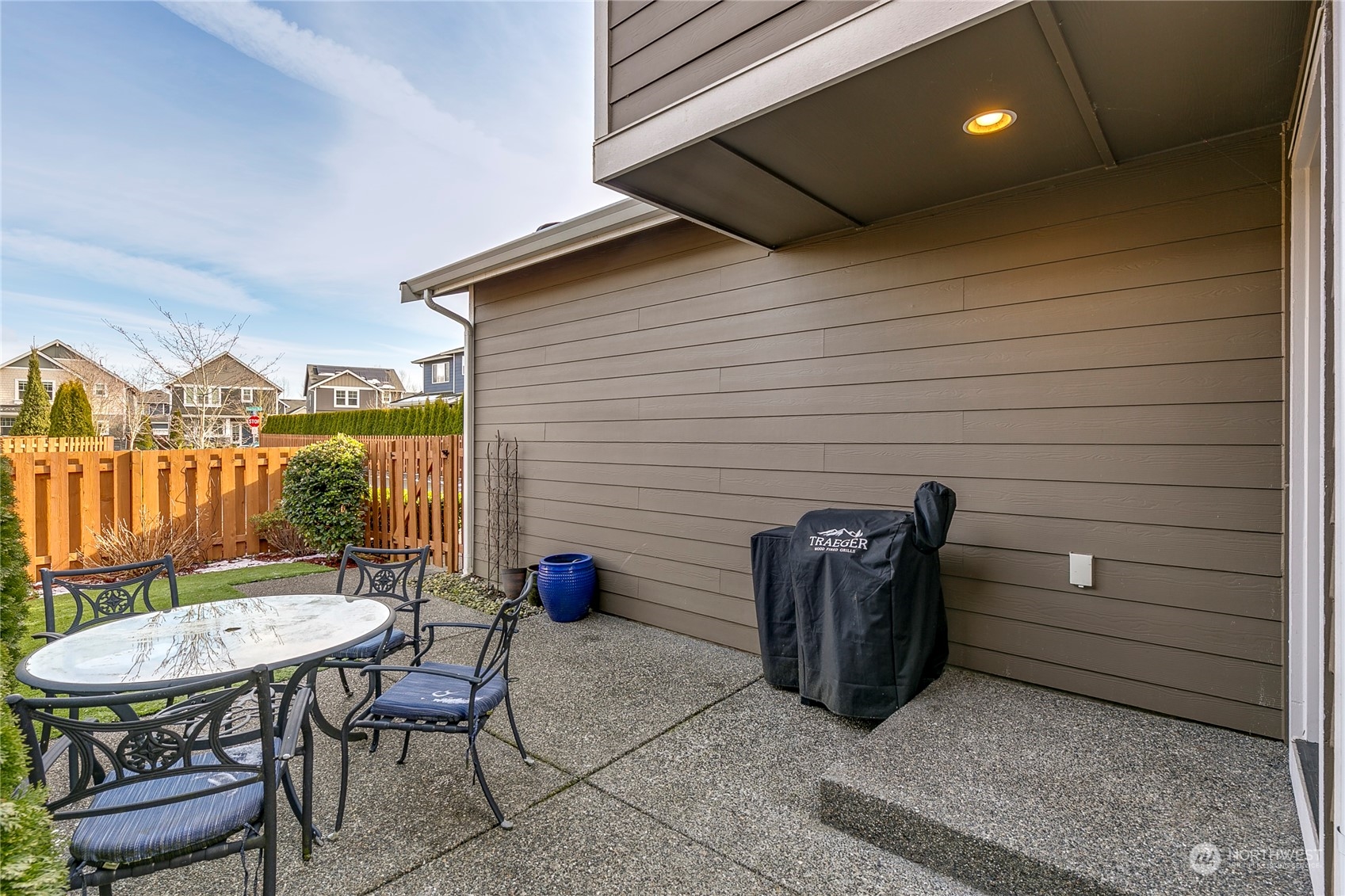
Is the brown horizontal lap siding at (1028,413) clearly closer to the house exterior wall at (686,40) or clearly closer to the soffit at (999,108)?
the soffit at (999,108)

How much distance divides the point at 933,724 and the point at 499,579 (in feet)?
13.0

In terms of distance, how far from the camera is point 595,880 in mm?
1825

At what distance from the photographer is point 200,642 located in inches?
84.4

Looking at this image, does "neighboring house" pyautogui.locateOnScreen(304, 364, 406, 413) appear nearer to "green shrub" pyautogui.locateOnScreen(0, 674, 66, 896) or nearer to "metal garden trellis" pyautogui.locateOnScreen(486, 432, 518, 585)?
"metal garden trellis" pyautogui.locateOnScreen(486, 432, 518, 585)

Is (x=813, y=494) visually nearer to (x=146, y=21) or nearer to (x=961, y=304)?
(x=961, y=304)

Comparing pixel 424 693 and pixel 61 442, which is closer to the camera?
pixel 424 693

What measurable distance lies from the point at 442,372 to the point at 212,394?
14402 millimetres

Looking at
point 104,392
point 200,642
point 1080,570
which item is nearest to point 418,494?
point 200,642

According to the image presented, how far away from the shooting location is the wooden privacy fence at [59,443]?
1243 centimetres

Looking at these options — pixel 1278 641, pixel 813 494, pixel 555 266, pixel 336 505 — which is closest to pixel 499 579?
pixel 336 505

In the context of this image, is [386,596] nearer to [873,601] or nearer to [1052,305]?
[873,601]

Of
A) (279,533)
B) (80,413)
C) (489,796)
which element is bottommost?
(489,796)

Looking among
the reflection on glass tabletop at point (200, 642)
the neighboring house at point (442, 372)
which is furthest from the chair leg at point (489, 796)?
the neighboring house at point (442, 372)

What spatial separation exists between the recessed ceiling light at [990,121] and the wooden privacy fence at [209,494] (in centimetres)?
511
